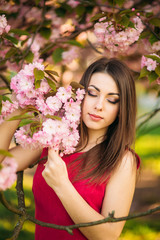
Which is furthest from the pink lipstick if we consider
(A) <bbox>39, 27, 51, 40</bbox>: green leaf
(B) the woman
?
(A) <bbox>39, 27, 51, 40</bbox>: green leaf

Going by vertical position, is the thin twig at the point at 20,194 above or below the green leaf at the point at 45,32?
below

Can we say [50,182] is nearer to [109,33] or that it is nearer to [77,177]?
[77,177]

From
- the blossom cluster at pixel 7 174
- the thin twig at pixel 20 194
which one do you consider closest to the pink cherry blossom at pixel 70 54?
the thin twig at pixel 20 194

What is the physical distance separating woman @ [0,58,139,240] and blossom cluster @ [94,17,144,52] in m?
0.20

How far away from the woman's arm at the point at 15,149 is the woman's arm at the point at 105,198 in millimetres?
279

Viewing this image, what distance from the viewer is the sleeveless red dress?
4.95 ft

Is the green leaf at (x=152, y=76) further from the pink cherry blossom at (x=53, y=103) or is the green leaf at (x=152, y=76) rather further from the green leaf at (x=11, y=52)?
the green leaf at (x=11, y=52)

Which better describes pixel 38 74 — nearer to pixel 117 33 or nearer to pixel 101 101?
pixel 101 101

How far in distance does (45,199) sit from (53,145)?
54cm

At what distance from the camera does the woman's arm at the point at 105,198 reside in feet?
4.20

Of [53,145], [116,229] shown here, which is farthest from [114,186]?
[53,145]

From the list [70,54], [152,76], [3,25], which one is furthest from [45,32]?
[152,76]

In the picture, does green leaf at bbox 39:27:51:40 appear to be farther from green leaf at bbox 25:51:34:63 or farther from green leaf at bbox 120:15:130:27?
green leaf at bbox 120:15:130:27

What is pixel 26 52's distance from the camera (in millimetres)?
1833
